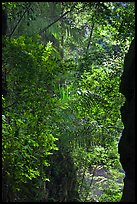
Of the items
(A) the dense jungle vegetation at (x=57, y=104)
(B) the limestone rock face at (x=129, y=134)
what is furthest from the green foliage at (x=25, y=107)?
(B) the limestone rock face at (x=129, y=134)

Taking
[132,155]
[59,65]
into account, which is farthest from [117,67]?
[132,155]

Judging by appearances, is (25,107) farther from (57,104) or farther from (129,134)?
(129,134)

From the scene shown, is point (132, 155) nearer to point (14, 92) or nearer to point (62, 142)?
point (14, 92)

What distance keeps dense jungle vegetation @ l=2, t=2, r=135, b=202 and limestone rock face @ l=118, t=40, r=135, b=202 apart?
113cm

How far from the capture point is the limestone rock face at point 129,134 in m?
2.98

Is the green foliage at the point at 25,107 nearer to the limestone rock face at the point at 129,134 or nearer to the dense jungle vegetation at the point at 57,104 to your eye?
the dense jungle vegetation at the point at 57,104

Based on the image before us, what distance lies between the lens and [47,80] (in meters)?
4.21

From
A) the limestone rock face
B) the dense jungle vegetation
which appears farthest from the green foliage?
the limestone rock face

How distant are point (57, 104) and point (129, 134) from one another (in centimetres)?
165

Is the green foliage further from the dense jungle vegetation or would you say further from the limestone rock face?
the limestone rock face

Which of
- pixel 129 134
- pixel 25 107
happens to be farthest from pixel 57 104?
pixel 129 134

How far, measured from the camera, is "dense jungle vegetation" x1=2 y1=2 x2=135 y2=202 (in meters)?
4.14

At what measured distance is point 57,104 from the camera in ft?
14.9

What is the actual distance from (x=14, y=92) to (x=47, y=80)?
503mm
